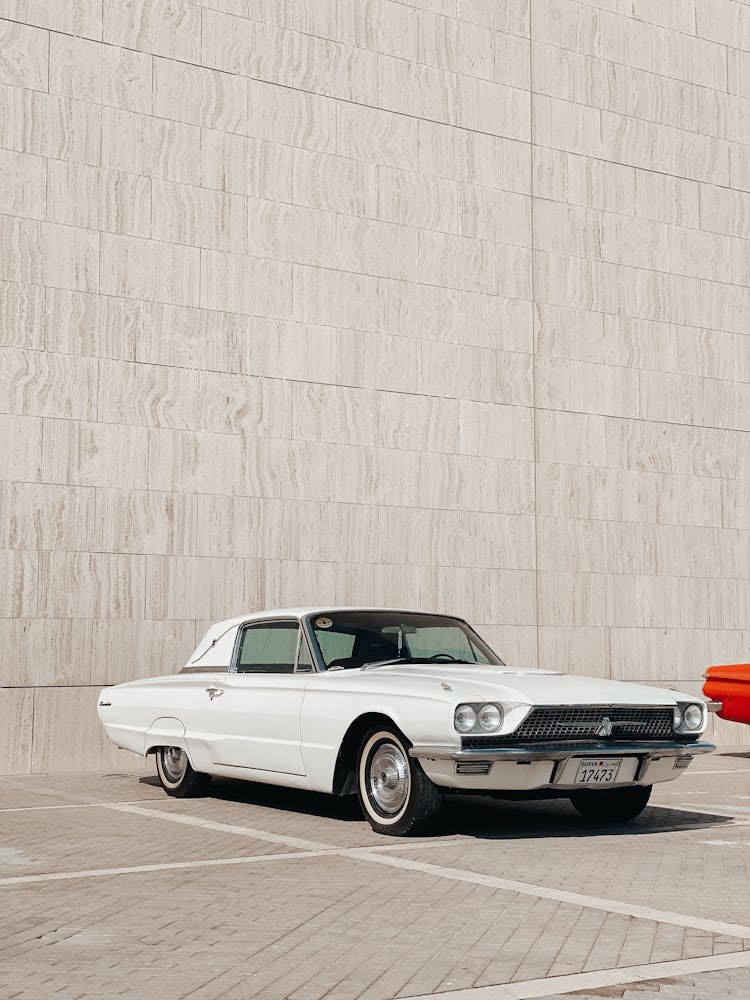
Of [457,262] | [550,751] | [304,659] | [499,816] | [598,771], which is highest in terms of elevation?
[457,262]

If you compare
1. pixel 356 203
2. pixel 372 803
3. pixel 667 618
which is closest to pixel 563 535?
pixel 667 618

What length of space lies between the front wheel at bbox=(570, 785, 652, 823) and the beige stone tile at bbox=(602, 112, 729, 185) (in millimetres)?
10785

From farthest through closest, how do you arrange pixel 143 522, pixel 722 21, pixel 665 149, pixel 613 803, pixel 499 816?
pixel 722 21 < pixel 665 149 < pixel 143 522 < pixel 499 816 < pixel 613 803

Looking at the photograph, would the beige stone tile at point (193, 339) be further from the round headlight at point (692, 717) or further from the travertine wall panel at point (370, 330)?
the round headlight at point (692, 717)

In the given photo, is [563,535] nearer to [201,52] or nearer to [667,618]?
[667,618]

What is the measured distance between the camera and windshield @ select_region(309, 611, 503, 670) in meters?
9.09

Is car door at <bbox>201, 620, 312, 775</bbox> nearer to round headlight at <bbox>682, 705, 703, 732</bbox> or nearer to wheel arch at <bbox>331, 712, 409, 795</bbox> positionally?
wheel arch at <bbox>331, 712, 409, 795</bbox>

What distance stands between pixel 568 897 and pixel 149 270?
934 cm

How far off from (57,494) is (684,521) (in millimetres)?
8215

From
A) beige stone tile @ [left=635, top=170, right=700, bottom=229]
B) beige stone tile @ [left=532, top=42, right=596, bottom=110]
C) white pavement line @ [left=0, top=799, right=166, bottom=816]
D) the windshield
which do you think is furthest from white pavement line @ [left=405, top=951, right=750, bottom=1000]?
beige stone tile @ [left=635, top=170, right=700, bottom=229]

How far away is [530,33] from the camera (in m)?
17.0

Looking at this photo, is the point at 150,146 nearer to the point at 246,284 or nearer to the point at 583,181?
the point at 246,284

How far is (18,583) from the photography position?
12.9 metres

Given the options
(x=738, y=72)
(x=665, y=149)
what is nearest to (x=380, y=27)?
(x=665, y=149)
